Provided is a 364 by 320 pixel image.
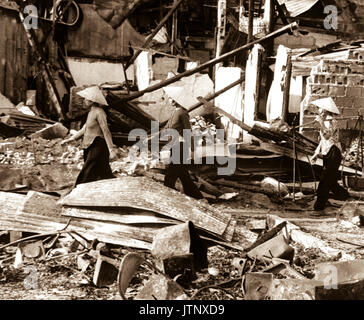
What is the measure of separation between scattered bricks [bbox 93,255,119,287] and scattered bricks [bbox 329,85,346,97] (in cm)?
750

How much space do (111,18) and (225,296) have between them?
14416 millimetres

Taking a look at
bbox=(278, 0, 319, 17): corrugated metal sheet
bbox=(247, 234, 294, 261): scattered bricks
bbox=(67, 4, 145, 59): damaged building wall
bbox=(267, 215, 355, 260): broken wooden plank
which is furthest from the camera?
bbox=(67, 4, 145, 59): damaged building wall

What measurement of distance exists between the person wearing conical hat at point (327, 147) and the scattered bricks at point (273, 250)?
11.1ft

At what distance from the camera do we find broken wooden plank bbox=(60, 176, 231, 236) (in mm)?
5773

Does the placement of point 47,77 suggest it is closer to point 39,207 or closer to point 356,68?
point 356,68

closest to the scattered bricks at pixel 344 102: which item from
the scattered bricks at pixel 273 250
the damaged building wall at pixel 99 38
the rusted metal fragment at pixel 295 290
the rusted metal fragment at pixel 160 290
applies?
the scattered bricks at pixel 273 250

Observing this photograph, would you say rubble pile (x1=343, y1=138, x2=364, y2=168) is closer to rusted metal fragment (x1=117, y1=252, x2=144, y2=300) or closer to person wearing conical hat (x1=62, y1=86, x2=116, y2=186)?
person wearing conical hat (x1=62, y1=86, x2=116, y2=186)

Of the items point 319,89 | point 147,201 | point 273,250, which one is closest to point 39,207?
point 147,201

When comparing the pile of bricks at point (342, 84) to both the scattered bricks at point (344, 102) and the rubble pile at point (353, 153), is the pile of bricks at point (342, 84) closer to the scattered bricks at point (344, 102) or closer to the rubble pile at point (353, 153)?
the scattered bricks at point (344, 102)

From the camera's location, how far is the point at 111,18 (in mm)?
17750

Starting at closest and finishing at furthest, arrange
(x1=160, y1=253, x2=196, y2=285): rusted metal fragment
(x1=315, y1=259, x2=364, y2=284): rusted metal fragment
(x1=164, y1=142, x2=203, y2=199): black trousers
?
(x1=315, y1=259, x2=364, y2=284): rusted metal fragment
(x1=160, y1=253, x2=196, y2=285): rusted metal fragment
(x1=164, y1=142, x2=203, y2=199): black trousers

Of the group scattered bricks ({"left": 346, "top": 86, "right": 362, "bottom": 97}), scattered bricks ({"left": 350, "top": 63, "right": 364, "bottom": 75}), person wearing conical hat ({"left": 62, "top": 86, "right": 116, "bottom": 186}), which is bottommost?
person wearing conical hat ({"left": 62, "top": 86, "right": 116, "bottom": 186})

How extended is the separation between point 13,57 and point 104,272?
463 inches

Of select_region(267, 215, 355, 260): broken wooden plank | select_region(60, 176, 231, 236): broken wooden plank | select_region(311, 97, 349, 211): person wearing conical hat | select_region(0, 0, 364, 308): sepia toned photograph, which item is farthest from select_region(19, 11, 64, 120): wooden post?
select_region(267, 215, 355, 260): broken wooden plank
